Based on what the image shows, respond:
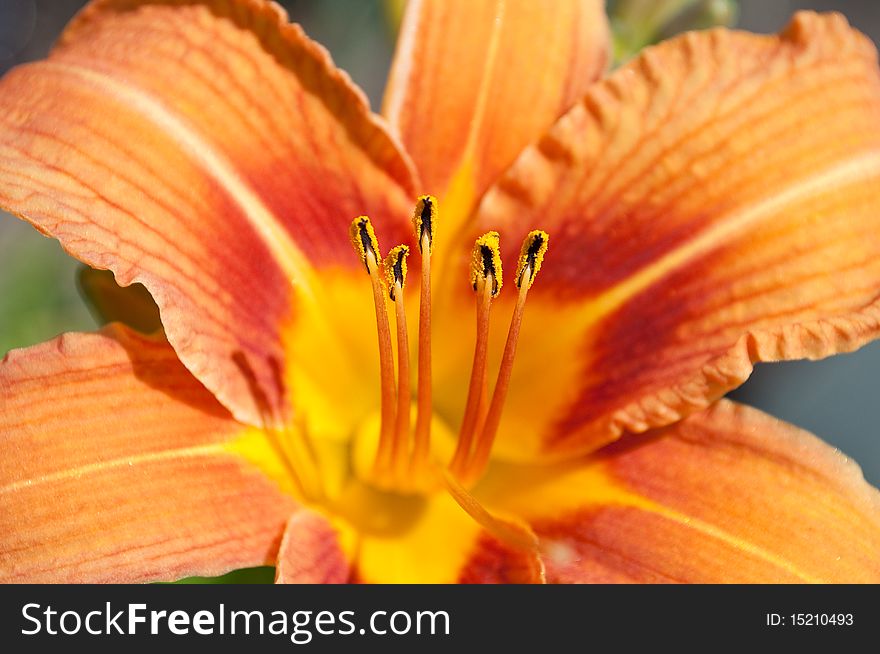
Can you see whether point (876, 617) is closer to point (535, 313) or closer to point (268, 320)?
point (535, 313)

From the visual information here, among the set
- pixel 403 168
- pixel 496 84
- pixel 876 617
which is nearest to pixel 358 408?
pixel 403 168

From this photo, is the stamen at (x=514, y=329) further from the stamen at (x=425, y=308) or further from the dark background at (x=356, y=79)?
the dark background at (x=356, y=79)

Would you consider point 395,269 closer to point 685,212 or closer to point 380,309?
point 380,309

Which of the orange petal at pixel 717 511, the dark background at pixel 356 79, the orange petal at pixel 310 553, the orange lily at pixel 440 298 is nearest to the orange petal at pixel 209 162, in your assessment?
the orange lily at pixel 440 298

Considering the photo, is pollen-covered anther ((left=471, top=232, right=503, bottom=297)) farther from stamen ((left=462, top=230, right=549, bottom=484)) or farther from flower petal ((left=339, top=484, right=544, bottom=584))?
flower petal ((left=339, top=484, right=544, bottom=584))

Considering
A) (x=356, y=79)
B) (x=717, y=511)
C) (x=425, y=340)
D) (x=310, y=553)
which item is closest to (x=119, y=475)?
(x=310, y=553)
